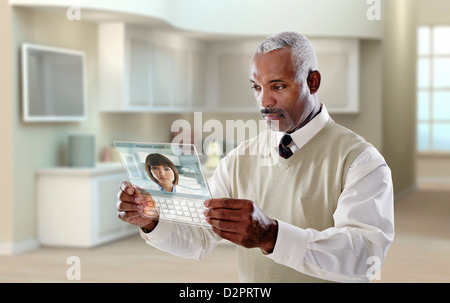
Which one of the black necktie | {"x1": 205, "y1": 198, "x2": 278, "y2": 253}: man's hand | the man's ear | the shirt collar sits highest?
the man's ear

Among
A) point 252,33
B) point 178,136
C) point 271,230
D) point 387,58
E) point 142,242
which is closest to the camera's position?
point 271,230

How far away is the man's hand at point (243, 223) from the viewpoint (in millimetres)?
1426

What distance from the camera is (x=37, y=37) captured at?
20.9ft

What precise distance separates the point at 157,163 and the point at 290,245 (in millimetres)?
378

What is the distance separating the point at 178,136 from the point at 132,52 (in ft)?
5.84

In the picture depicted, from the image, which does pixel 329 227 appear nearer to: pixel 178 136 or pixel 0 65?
pixel 0 65

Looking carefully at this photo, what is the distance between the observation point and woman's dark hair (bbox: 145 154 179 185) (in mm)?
1611

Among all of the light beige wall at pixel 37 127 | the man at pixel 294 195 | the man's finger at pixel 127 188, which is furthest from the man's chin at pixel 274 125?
the light beige wall at pixel 37 127

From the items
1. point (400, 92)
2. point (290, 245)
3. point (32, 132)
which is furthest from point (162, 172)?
point (400, 92)

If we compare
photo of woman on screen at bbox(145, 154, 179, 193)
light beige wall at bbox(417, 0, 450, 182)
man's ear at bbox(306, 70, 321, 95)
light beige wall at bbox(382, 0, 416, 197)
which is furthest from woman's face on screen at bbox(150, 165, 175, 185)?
light beige wall at bbox(417, 0, 450, 182)

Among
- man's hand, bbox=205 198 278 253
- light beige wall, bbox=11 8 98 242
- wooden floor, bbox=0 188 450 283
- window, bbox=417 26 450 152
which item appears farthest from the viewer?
window, bbox=417 26 450 152

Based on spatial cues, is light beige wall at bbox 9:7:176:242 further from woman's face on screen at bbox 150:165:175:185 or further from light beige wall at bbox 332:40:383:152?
woman's face on screen at bbox 150:165:175:185

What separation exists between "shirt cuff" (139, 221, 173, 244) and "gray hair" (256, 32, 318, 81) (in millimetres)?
498

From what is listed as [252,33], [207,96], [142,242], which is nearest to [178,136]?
[207,96]
